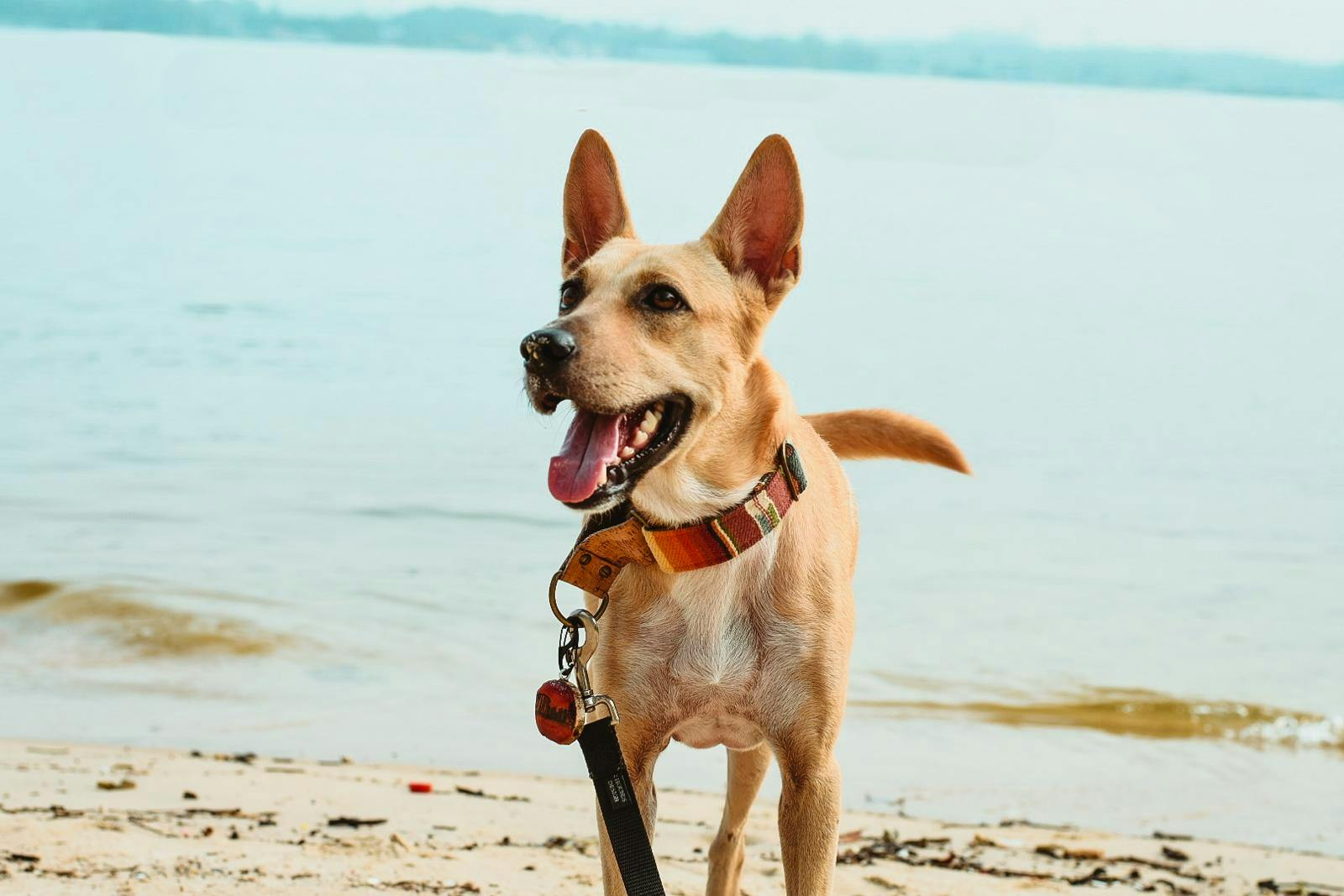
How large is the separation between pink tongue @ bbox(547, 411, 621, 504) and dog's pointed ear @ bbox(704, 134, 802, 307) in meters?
0.59


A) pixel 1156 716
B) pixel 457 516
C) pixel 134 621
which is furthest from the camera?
pixel 457 516

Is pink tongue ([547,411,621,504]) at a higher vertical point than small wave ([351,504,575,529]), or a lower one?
lower

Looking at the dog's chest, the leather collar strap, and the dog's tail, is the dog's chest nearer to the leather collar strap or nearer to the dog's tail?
the leather collar strap

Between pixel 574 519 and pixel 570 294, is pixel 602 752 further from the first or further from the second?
pixel 574 519

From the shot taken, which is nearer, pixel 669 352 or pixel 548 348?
pixel 548 348

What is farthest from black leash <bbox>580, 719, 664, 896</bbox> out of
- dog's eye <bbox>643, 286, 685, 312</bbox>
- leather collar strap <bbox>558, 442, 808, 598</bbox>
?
dog's eye <bbox>643, 286, 685, 312</bbox>

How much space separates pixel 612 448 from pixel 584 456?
62mm

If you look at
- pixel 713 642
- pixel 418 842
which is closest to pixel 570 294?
pixel 713 642

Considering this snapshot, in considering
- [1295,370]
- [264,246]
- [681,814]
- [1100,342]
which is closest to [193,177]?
[264,246]

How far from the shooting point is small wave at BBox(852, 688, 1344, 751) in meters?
7.21

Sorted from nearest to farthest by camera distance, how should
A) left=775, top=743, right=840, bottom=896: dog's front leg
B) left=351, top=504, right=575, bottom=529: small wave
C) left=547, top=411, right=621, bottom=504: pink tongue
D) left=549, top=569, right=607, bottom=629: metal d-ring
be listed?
left=547, top=411, right=621, bottom=504: pink tongue → left=549, top=569, right=607, bottom=629: metal d-ring → left=775, top=743, right=840, bottom=896: dog's front leg → left=351, top=504, right=575, bottom=529: small wave

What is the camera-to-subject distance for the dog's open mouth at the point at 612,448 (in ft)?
9.39

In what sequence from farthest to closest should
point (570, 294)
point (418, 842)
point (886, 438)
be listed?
point (418, 842) < point (886, 438) < point (570, 294)

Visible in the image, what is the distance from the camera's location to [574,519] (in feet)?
34.8
